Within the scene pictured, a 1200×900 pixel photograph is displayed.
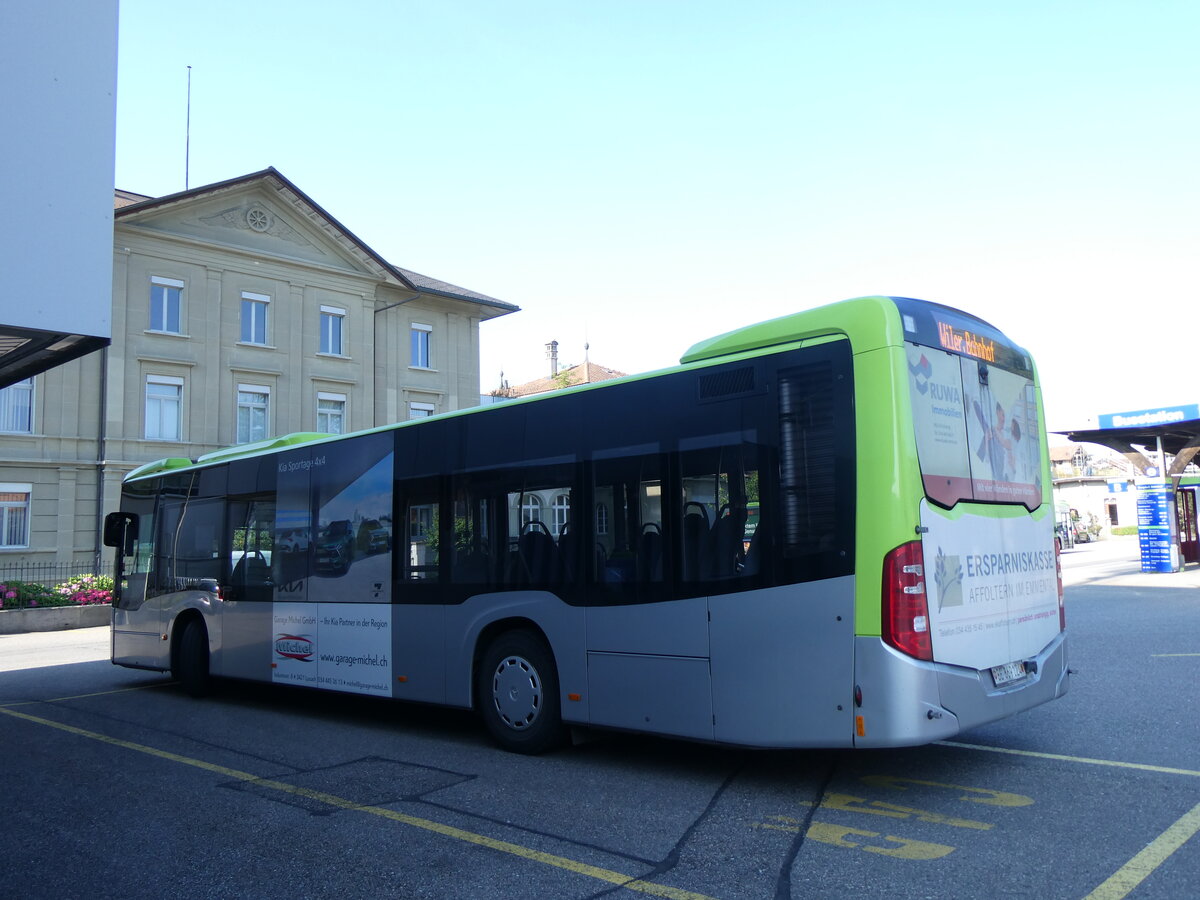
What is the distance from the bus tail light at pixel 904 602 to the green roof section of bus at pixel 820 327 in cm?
125

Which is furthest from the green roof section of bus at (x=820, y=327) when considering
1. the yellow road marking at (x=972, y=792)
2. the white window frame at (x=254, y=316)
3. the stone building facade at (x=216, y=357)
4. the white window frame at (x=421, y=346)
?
the white window frame at (x=421, y=346)

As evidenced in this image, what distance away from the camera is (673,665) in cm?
657

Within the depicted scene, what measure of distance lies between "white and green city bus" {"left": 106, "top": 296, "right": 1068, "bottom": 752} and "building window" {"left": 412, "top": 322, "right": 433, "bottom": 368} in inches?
1212

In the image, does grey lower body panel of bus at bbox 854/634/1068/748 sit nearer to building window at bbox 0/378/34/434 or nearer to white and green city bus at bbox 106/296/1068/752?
white and green city bus at bbox 106/296/1068/752

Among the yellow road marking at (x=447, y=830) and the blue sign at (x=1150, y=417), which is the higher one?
the blue sign at (x=1150, y=417)

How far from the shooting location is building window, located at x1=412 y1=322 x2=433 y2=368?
39719 millimetres

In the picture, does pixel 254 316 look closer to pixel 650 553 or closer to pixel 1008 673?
pixel 650 553

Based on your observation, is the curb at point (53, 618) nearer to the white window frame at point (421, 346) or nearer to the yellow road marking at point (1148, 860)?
the white window frame at point (421, 346)

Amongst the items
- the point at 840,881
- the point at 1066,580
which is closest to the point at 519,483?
the point at 840,881

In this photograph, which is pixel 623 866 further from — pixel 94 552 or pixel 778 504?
pixel 94 552

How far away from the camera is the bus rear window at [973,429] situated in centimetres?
582

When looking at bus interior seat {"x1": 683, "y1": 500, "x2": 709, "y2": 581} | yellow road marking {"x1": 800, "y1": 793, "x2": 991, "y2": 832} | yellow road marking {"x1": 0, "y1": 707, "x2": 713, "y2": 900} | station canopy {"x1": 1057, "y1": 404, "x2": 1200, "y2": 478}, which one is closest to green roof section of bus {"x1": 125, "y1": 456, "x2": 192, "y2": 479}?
yellow road marking {"x1": 0, "y1": 707, "x2": 713, "y2": 900}

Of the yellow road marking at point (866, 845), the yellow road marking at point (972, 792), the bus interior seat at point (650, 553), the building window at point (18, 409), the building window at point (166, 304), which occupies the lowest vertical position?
the yellow road marking at point (866, 845)

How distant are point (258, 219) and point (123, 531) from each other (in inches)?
964
